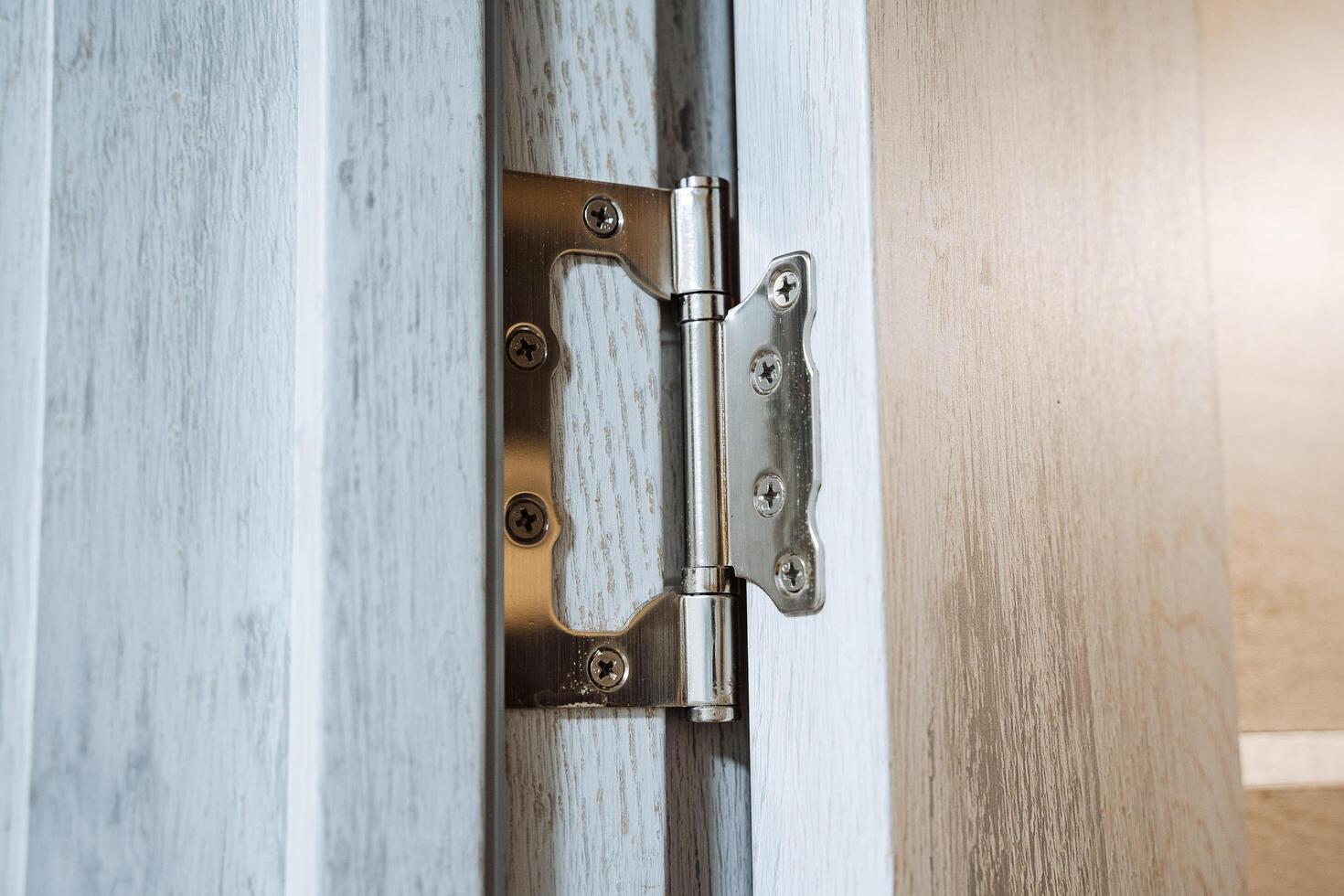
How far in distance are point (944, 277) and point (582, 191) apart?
0.42 ft

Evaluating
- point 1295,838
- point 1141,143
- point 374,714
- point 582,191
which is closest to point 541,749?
point 374,714

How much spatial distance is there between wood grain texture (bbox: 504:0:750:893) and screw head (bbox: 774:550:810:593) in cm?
5

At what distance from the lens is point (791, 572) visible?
1.13 ft

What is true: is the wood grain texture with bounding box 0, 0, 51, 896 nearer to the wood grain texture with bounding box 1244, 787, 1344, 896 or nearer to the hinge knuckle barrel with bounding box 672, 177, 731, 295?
the hinge knuckle barrel with bounding box 672, 177, 731, 295

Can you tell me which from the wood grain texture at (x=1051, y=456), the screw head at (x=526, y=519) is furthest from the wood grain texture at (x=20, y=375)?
the wood grain texture at (x=1051, y=456)

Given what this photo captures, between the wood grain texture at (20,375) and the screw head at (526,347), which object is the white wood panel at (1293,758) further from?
the wood grain texture at (20,375)

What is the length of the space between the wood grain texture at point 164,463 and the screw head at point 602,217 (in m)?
0.10

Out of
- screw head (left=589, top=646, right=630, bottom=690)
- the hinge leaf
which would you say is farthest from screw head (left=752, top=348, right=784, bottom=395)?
screw head (left=589, top=646, right=630, bottom=690)

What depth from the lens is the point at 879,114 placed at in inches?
13.2

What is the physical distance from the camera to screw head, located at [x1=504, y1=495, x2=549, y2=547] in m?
0.36

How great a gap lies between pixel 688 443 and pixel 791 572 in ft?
0.21

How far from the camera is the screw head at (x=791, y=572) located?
1.11 ft

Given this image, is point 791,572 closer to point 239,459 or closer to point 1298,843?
point 239,459

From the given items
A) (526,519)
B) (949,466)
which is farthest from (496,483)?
(949,466)
